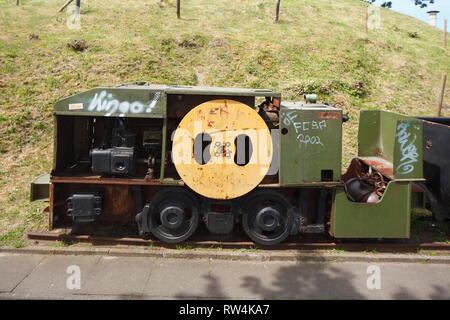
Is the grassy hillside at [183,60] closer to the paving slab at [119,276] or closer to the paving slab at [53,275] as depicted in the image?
the paving slab at [53,275]

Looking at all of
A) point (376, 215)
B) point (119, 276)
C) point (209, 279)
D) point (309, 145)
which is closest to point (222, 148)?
point (309, 145)

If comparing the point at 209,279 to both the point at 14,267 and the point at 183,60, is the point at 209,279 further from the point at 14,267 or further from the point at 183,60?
the point at 183,60

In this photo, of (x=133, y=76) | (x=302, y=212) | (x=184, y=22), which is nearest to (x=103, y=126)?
(x=302, y=212)

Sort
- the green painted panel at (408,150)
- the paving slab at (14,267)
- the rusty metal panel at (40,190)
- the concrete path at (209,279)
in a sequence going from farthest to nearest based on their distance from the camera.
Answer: the rusty metal panel at (40,190) < the green painted panel at (408,150) < the paving slab at (14,267) < the concrete path at (209,279)

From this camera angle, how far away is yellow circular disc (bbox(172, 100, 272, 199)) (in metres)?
5.50

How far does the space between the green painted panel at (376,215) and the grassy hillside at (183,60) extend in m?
4.53

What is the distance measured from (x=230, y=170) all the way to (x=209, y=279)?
67.9 inches

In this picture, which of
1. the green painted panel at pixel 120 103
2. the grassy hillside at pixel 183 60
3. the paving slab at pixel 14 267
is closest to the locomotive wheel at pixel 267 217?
the green painted panel at pixel 120 103

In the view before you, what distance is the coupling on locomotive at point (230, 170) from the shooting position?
18.2 ft

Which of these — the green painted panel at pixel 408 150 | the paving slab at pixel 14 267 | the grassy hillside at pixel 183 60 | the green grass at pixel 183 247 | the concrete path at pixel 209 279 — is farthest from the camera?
the grassy hillside at pixel 183 60

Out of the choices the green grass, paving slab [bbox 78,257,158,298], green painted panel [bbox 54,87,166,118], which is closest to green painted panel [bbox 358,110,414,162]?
the green grass

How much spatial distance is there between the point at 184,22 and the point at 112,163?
607 inches

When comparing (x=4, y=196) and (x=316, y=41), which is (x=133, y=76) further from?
(x=316, y=41)

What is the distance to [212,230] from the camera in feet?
19.4
